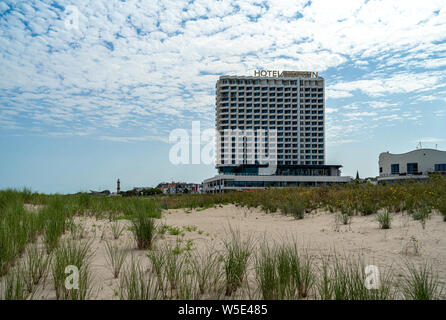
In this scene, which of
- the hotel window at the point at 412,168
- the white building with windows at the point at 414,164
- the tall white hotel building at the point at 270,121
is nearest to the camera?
the white building with windows at the point at 414,164

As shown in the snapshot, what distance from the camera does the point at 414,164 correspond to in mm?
65250

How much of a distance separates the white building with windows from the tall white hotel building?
116 feet

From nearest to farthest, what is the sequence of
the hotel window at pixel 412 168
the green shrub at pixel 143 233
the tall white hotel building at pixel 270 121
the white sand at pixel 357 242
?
the white sand at pixel 357 242 → the green shrub at pixel 143 233 → the hotel window at pixel 412 168 → the tall white hotel building at pixel 270 121

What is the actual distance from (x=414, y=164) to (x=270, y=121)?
48.9 m

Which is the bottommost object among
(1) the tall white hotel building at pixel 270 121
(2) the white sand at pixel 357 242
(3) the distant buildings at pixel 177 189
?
(3) the distant buildings at pixel 177 189

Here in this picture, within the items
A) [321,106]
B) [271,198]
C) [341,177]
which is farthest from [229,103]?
[271,198]

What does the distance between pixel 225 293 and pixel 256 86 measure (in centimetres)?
10458

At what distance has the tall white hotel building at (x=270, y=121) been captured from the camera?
339 feet

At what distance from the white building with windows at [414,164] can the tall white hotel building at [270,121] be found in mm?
35340

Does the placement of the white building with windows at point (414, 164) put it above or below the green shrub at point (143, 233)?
above
